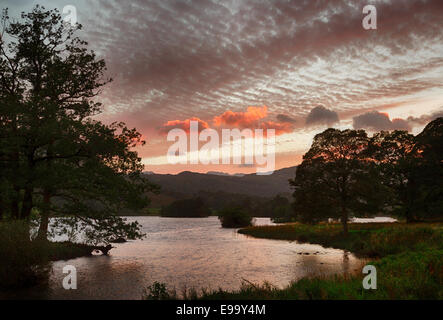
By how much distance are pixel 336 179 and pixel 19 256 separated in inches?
1618

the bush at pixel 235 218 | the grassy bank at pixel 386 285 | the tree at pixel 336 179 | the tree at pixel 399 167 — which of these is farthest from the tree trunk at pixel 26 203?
the bush at pixel 235 218

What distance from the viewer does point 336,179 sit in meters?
48.4

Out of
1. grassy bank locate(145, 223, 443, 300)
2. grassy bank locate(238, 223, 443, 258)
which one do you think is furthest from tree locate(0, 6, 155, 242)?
grassy bank locate(238, 223, 443, 258)

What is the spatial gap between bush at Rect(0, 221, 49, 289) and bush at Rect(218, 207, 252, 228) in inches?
3362

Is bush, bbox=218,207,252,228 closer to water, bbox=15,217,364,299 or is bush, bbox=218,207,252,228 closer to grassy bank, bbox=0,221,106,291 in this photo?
water, bbox=15,217,364,299

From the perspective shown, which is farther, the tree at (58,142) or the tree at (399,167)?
the tree at (399,167)

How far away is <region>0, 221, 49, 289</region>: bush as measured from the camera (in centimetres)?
1980

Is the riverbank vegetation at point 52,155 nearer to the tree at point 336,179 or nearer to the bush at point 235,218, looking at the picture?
the tree at point 336,179

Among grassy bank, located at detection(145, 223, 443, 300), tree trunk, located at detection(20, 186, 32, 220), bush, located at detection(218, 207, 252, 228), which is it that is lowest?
bush, located at detection(218, 207, 252, 228)

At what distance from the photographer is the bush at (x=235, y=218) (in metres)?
104

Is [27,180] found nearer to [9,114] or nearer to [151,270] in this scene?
[9,114]

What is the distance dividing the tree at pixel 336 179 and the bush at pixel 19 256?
118 feet
